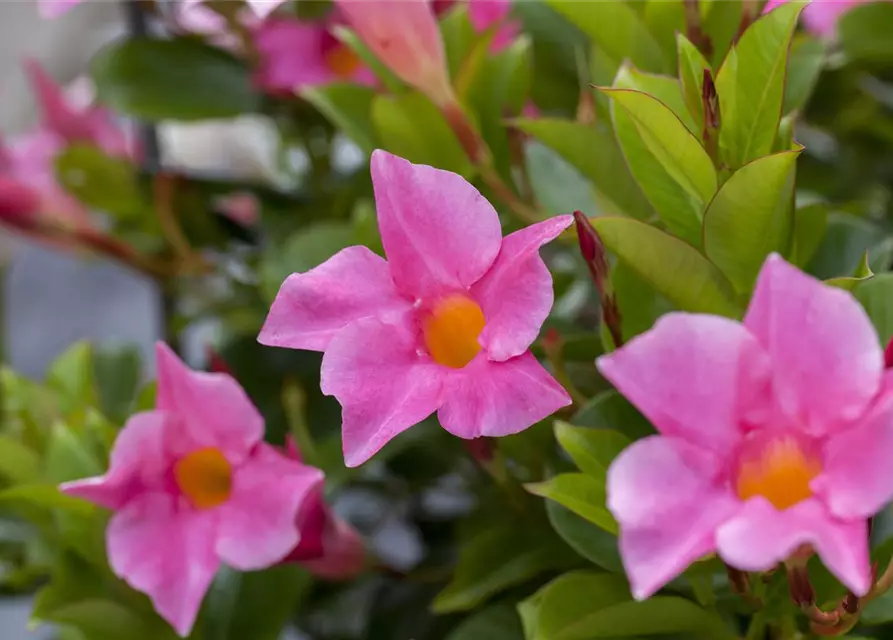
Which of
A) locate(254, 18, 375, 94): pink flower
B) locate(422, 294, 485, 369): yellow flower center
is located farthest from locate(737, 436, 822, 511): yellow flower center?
locate(254, 18, 375, 94): pink flower

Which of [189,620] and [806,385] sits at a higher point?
[806,385]

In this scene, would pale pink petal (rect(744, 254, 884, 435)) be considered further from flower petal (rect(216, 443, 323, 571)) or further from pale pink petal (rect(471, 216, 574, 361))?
flower petal (rect(216, 443, 323, 571))

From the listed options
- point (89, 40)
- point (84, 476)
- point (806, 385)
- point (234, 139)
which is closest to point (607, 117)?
point (806, 385)

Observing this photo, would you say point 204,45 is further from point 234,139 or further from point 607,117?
point 234,139

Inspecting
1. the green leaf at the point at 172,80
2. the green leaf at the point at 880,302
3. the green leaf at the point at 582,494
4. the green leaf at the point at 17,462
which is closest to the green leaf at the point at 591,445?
the green leaf at the point at 582,494

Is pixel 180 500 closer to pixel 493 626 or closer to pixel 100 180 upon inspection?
pixel 493 626

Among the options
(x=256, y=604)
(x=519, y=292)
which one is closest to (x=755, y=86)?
(x=519, y=292)
